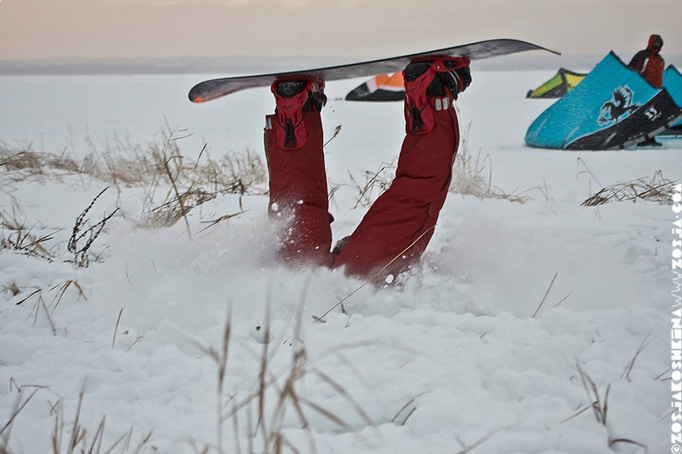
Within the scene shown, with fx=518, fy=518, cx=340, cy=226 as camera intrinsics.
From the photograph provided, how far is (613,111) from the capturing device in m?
4.73

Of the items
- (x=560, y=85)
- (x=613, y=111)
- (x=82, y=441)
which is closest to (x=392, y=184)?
(x=82, y=441)

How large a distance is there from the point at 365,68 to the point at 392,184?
44 centimetres

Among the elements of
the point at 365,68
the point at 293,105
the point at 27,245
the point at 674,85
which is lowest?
the point at 27,245

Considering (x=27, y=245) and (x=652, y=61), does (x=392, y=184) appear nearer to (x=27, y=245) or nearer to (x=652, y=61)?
(x=27, y=245)

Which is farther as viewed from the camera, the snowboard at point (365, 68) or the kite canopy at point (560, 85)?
the kite canopy at point (560, 85)

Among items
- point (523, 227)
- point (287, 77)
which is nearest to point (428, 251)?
point (523, 227)

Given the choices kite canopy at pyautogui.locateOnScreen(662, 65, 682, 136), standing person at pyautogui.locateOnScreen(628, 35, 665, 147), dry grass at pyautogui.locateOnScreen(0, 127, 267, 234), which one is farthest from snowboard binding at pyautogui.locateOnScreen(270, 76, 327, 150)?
kite canopy at pyautogui.locateOnScreen(662, 65, 682, 136)

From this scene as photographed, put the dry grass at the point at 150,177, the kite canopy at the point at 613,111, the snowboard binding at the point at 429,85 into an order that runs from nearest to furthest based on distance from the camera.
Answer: the snowboard binding at the point at 429,85, the dry grass at the point at 150,177, the kite canopy at the point at 613,111

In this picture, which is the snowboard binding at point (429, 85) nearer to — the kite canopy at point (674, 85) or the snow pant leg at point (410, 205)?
the snow pant leg at point (410, 205)

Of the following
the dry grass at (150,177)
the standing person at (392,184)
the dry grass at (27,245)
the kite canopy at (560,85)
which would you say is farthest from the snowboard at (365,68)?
the kite canopy at (560,85)

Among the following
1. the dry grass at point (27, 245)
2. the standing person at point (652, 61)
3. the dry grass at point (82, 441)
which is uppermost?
the standing person at point (652, 61)

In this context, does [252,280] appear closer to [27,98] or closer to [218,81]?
[218,81]

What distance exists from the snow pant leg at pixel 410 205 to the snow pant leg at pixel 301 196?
5.1 inches

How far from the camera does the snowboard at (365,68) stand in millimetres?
1466
